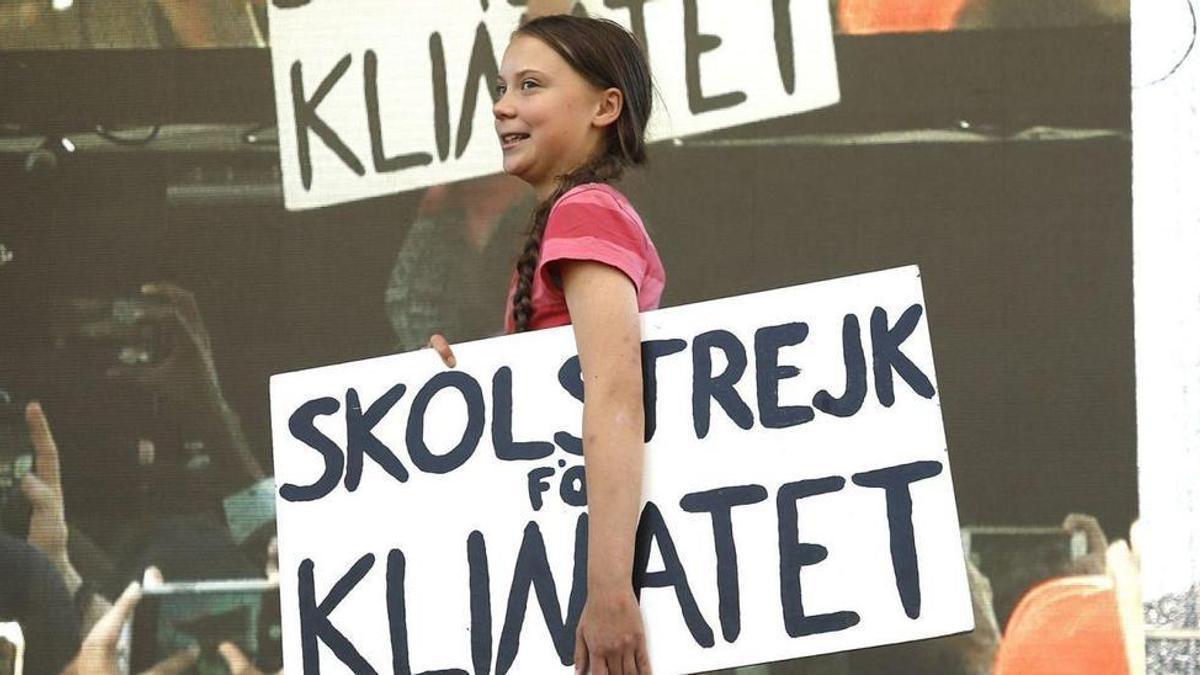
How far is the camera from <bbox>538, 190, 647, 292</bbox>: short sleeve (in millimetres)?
1742

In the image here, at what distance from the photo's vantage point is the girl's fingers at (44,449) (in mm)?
3691

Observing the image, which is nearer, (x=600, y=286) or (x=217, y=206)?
(x=600, y=286)

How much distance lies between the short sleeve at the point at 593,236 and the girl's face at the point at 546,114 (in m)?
0.11

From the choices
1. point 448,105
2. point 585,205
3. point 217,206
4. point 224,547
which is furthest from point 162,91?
point 585,205

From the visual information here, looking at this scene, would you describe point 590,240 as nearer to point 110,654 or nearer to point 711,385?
point 711,385

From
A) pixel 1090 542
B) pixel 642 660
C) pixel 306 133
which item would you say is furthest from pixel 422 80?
pixel 642 660

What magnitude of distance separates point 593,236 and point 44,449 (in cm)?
Result: 226

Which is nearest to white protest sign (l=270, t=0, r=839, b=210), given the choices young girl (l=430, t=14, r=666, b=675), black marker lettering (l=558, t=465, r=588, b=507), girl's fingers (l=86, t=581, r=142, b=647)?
girl's fingers (l=86, t=581, r=142, b=647)

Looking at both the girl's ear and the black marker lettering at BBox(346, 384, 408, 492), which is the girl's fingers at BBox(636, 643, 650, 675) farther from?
the girl's ear

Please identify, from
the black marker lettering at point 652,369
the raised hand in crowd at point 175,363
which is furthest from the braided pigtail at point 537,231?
the raised hand in crowd at point 175,363

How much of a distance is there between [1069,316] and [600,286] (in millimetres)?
2098

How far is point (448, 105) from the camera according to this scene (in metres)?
3.71

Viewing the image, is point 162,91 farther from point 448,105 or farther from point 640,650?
point 640,650

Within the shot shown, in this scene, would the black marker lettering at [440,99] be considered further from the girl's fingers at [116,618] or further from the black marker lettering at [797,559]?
the black marker lettering at [797,559]
